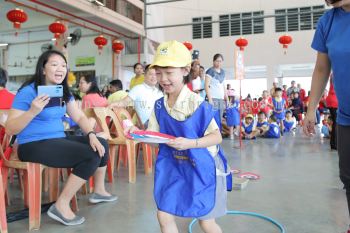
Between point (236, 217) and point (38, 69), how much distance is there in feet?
4.99

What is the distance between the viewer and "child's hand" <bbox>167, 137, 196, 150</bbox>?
1203mm

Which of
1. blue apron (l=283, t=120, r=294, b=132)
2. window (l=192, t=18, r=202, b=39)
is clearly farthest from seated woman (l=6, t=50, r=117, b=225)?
window (l=192, t=18, r=202, b=39)

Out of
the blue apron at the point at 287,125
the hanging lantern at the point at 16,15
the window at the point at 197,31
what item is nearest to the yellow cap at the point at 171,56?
the hanging lantern at the point at 16,15

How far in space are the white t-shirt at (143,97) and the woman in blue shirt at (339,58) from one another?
220 centimetres

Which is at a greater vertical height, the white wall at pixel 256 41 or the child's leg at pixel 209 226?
the white wall at pixel 256 41

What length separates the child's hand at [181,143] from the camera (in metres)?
1.20

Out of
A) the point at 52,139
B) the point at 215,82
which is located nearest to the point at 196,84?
the point at 215,82

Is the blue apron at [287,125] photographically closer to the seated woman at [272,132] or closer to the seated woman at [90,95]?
the seated woman at [272,132]

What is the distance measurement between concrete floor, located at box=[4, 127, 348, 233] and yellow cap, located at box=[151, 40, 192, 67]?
103cm

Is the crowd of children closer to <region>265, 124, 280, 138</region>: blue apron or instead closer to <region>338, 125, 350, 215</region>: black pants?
<region>265, 124, 280, 138</region>: blue apron

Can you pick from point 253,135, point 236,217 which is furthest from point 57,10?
point 236,217

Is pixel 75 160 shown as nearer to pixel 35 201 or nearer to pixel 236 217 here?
pixel 35 201

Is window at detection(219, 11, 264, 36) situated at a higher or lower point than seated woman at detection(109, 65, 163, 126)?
higher

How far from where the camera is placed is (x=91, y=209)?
2.33 metres
